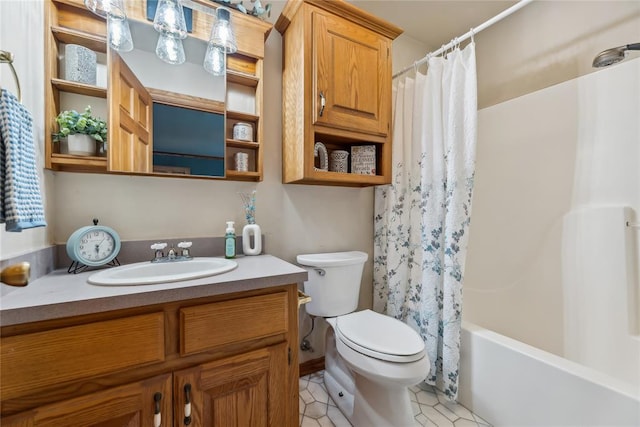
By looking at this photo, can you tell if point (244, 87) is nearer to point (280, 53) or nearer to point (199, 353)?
point (280, 53)

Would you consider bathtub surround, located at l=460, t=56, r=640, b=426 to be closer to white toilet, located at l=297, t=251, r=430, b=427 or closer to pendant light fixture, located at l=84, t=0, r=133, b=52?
white toilet, located at l=297, t=251, r=430, b=427

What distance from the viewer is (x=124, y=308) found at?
712mm

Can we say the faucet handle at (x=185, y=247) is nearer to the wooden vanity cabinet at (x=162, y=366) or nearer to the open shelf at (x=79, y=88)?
the wooden vanity cabinet at (x=162, y=366)

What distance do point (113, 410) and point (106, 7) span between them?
4.64 ft

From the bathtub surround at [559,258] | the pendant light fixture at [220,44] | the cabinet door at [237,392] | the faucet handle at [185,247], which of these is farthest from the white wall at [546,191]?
the faucet handle at [185,247]

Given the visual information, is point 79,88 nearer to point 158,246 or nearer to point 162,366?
point 158,246

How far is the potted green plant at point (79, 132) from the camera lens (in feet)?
3.29

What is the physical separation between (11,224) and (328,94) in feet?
4.08

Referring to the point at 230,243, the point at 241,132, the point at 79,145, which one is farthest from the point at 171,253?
A: the point at 241,132

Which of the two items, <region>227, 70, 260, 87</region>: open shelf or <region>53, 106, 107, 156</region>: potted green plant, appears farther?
<region>227, 70, 260, 87</region>: open shelf

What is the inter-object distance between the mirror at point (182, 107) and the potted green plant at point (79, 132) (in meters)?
0.19

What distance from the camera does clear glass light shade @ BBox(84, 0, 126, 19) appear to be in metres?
0.99

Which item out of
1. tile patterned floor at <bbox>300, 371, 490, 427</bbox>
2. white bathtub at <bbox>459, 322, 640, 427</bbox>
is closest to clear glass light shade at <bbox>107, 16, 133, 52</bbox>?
tile patterned floor at <bbox>300, 371, 490, 427</bbox>

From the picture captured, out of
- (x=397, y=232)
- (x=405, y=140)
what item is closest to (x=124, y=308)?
(x=397, y=232)
